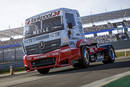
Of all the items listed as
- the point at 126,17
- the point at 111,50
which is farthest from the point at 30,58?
the point at 126,17

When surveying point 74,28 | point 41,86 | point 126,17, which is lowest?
point 41,86

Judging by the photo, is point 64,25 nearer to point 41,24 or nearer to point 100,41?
point 41,24

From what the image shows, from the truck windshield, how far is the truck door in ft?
1.57

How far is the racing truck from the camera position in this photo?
11.1m

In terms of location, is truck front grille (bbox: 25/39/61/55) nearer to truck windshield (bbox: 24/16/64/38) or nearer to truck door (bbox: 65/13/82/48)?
truck windshield (bbox: 24/16/64/38)

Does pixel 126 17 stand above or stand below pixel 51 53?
above

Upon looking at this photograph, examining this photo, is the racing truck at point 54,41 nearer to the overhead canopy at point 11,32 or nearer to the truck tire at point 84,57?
the truck tire at point 84,57

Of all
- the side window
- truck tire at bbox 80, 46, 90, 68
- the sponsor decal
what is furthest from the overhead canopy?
the side window

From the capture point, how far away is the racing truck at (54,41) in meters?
11.1

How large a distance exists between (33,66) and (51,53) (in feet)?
4.33

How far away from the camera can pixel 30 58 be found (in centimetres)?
1161

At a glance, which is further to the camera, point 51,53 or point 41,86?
point 51,53

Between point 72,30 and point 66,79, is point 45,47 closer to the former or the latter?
point 72,30

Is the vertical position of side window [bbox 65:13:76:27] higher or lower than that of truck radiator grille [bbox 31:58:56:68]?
higher
